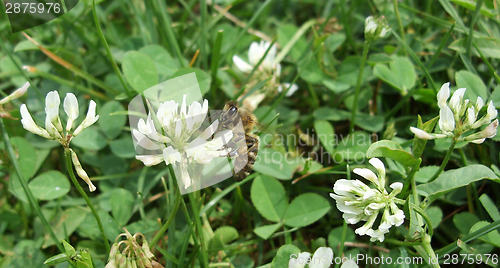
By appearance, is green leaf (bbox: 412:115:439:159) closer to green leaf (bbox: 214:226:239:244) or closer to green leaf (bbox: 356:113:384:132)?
green leaf (bbox: 356:113:384:132)

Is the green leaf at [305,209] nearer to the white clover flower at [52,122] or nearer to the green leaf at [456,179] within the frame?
the green leaf at [456,179]

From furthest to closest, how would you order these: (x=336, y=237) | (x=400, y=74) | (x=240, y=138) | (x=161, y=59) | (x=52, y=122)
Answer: (x=161, y=59), (x=400, y=74), (x=336, y=237), (x=240, y=138), (x=52, y=122)

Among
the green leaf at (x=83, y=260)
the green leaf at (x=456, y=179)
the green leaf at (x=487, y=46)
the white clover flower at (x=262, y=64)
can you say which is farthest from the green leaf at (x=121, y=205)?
the green leaf at (x=487, y=46)

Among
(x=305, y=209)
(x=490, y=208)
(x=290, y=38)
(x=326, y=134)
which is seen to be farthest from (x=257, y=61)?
(x=490, y=208)

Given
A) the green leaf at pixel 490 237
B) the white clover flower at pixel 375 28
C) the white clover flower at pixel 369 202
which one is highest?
the white clover flower at pixel 375 28

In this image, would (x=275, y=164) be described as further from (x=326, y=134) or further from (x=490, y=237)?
(x=490, y=237)

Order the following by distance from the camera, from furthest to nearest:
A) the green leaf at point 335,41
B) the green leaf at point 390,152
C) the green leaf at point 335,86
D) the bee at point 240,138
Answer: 1. the green leaf at point 335,41
2. the green leaf at point 335,86
3. the bee at point 240,138
4. the green leaf at point 390,152
